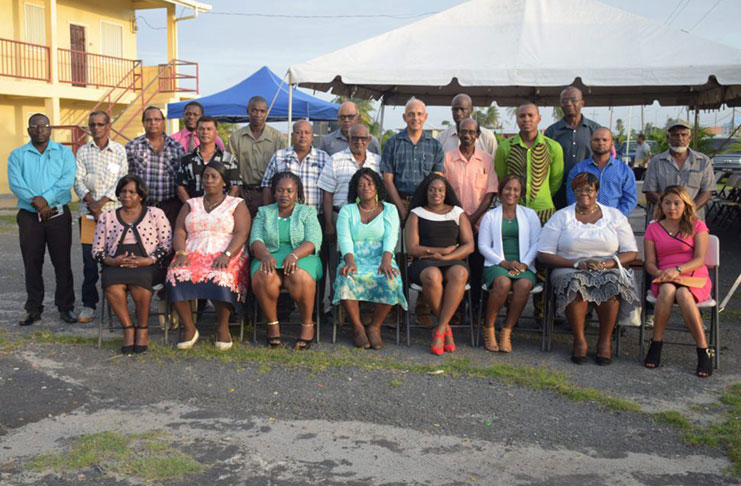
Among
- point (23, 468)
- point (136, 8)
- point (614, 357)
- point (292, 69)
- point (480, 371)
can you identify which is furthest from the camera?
point (136, 8)

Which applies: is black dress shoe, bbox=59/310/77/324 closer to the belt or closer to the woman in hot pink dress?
the belt

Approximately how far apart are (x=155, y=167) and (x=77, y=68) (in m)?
17.0

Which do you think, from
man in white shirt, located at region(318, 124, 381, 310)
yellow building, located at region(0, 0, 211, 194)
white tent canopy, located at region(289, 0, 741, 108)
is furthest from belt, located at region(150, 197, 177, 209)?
yellow building, located at region(0, 0, 211, 194)

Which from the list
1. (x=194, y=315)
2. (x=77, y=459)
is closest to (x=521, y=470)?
(x=77, y=459)

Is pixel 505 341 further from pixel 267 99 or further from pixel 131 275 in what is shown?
pixel 267 99

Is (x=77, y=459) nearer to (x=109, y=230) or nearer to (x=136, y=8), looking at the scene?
(x=109, y=230)

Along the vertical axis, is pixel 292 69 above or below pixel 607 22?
below

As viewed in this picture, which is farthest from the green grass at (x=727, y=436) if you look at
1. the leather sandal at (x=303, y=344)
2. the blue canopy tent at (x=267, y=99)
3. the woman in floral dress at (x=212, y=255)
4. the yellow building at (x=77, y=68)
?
the yellow building at (x=77, y=68)

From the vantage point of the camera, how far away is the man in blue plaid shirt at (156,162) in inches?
250

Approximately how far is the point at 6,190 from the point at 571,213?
18.8 metres

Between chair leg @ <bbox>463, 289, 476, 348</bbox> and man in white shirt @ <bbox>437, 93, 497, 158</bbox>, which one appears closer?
chair leg @ <bbox>463, 289, 476, 348</bbox>

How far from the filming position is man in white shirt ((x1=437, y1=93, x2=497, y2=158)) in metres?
6.61

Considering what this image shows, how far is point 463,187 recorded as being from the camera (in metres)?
6.39

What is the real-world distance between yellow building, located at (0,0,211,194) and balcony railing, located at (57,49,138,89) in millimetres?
27
